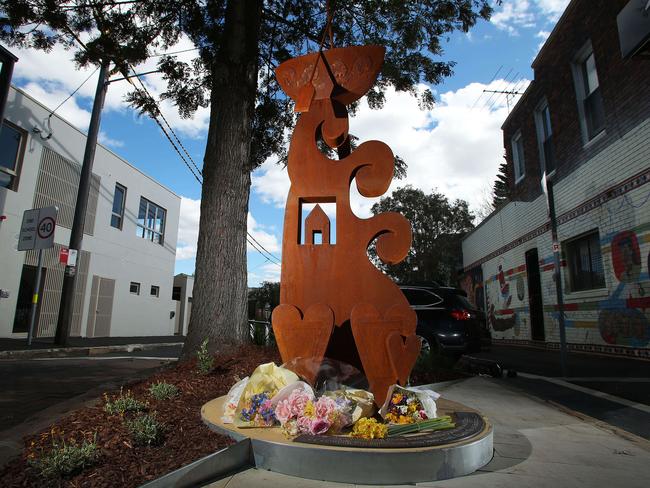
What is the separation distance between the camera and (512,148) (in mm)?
17109

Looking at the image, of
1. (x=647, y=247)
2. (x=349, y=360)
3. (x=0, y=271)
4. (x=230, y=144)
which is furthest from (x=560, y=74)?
(x=0, y=271)

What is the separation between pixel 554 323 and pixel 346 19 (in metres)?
10.6

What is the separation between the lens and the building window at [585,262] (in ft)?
35.7

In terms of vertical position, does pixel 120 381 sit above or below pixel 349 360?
below

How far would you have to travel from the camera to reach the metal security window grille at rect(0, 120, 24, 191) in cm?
1275

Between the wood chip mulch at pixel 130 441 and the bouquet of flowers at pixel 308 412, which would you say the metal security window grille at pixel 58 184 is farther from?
the bouquet of flowers at pixel 308 412

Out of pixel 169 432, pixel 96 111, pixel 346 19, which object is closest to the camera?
pixel 169 432

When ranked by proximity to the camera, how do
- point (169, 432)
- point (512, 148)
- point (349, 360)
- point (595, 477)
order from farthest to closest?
point (512, 148) < point (349, 360) < point (169, 432) < point (595, 477)

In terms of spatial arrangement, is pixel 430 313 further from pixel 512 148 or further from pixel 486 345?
pixel 512 148

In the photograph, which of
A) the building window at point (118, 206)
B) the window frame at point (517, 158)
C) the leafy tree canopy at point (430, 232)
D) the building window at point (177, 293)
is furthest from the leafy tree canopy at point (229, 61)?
the building window at point (177, 293)

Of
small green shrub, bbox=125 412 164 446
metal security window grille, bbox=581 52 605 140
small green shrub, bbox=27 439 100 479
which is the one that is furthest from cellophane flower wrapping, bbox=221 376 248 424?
metal security window grille, bbox=581 52 605 140

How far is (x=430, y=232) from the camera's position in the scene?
86.7ft

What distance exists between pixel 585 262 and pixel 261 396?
1133cm

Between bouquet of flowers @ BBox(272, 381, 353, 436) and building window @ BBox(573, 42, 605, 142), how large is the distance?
11.1 metres
